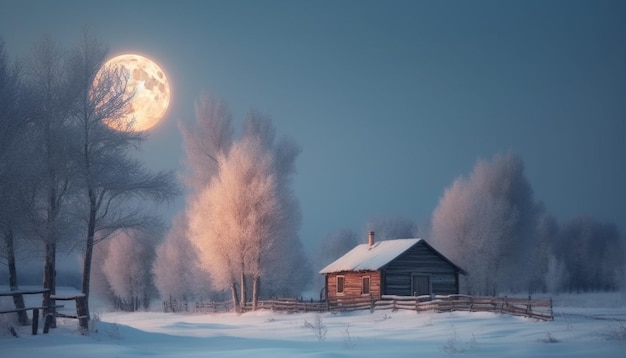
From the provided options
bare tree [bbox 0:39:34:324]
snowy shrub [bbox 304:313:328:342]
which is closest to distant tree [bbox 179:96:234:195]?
snowy shrub [bbox 304:313:328:342]

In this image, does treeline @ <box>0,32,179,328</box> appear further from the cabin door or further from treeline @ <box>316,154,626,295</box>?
treeline @ <box>316,154,626,295</box>

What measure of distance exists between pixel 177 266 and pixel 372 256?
24.9 m

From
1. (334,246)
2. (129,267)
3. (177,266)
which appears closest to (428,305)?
(177,266)

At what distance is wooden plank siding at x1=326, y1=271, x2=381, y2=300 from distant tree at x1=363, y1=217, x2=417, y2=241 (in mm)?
40129

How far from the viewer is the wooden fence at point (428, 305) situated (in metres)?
30.6

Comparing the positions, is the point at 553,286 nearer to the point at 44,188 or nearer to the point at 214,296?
the point at 214,296

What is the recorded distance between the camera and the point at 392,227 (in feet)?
296

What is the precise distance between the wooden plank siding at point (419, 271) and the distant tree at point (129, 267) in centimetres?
3316

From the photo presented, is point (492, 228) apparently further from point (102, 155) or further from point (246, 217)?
point (102, 155)

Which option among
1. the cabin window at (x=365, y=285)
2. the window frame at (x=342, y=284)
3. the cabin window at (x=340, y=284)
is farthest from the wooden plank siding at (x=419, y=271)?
the cabin window at (x=340, y=284)

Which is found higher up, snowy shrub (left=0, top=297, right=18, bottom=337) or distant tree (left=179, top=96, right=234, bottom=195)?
distant tree (left=179, top=96, right=234, bottom=195)

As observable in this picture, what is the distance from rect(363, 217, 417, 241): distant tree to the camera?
87.8 m

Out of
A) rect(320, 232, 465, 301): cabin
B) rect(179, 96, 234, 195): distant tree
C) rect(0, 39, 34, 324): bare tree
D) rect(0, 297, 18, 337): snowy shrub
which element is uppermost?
rect(179, 96, 234, 195): distant tree

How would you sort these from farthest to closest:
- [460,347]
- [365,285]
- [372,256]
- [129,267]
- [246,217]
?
1. [129,267]
2. [246,217]
3. [372,256]
4. [365,285]
5. [460,347]
